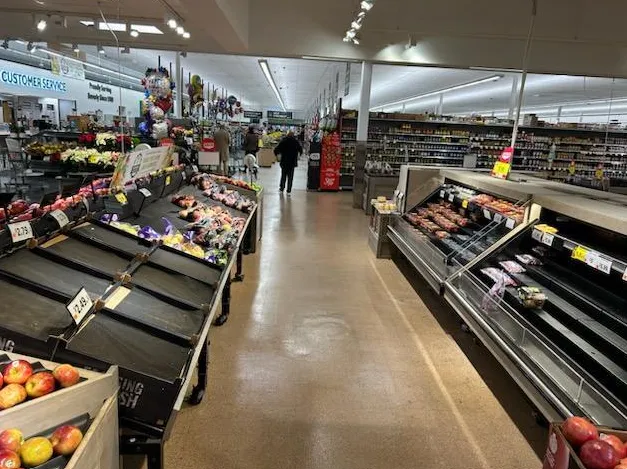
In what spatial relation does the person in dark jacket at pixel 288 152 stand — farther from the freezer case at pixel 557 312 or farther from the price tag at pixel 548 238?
the price tag at pixel 548 238

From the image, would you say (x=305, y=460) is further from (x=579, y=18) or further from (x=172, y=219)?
(x=579, y=18)

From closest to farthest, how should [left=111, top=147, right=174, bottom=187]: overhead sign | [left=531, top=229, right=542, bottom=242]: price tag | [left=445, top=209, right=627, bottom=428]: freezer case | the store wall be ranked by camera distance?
[left=445, top=209, right=627, bottom=428]: freezer case < [left=531, top=229, right=542, bottom=242]: price tag < [left=111, top=147, right=174, bottom=187]: overhead sign < the store wall

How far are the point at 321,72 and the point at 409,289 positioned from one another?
14.8 m

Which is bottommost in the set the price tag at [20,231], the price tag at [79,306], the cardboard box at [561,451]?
the cardboard box at [561,451]

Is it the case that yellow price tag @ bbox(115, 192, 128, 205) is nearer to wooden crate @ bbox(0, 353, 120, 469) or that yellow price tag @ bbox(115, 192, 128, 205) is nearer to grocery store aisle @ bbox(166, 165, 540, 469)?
grocery store aisle @ bbox(166, 165, 540, 469)

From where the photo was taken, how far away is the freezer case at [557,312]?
2275 millimetres

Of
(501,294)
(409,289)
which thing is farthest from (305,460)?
(409,289)

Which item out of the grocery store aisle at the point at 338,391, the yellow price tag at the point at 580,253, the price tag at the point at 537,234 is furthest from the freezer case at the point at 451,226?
the yellow price tag at the point at 580,253

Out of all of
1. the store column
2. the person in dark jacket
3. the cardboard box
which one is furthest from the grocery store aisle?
the person in dark jacket

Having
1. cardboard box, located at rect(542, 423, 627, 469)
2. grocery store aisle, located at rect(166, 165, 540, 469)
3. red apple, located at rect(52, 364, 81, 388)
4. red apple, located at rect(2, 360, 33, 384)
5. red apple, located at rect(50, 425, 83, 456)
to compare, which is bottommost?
grocery store aisle, located at rect(166, 165, 540, 469)

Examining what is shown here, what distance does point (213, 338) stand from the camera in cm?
378

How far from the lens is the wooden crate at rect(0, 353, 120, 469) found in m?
1.40

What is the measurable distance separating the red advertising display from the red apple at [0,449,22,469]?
11590 mm

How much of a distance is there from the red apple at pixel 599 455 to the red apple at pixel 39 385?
1.85 m
